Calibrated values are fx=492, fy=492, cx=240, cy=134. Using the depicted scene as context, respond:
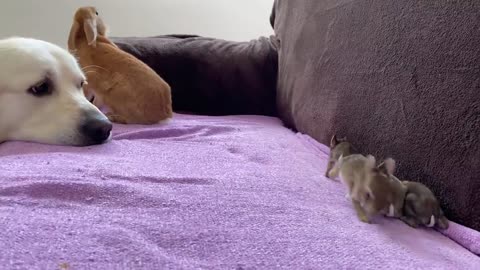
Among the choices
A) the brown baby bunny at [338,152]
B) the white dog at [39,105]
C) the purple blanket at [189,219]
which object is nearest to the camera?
the purple blanket at [189,219]

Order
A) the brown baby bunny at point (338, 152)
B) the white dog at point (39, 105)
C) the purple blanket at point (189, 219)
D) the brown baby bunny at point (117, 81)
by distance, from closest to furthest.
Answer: the purple blanket at point (189, 219), the brown baby bunny at point (338, 152), the white dog at point (39, 105), the brown baby bunny at point (117, 81)

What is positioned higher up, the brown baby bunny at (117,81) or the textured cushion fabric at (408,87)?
the textured cushion fabric at (408,87)

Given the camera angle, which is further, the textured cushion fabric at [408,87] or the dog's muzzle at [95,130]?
the dog's muzzle at [95,130]

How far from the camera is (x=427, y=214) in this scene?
2.29ft

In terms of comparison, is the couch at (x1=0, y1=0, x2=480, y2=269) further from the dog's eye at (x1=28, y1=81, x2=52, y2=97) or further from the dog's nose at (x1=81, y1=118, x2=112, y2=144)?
the dog's eye at (x1=28, y1=81, x2=52, y2=97)

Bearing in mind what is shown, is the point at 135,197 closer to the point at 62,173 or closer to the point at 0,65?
the point at 62,173

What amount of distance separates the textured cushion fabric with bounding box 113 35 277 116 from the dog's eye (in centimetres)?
64

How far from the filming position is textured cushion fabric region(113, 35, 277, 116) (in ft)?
5.83

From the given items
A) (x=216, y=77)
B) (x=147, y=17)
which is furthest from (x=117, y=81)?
(x=147, y=17)

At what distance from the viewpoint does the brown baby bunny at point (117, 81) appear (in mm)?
1360

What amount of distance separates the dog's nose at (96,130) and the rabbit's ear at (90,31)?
0.40 m

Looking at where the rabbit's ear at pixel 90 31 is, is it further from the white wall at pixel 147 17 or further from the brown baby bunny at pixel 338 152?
the white wall at pixel 147 17

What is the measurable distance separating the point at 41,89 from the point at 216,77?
75 centimetres

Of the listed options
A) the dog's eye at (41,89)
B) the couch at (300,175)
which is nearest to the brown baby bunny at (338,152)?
the couch at (300,175)
